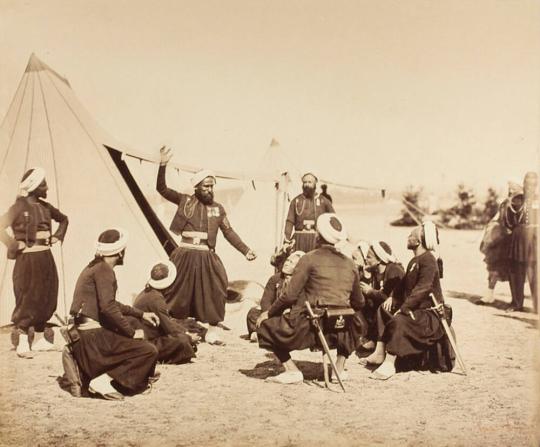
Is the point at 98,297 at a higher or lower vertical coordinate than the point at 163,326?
higher

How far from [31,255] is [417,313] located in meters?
3.32

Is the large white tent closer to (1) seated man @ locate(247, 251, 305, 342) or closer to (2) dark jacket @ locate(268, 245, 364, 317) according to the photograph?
(1) seated man @ locate(247, 251, 305, 342)

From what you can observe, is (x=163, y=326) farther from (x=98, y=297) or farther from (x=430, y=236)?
(x=430, y=236)

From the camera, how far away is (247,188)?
7.26 m

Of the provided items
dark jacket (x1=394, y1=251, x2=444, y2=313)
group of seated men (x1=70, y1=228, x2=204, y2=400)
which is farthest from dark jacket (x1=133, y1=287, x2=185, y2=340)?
dark jacket (x1=394, y1=251, x2=444, y2=313)

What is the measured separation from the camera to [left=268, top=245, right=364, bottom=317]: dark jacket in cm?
461

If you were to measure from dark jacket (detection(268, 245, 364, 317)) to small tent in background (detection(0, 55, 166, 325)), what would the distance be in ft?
6.91

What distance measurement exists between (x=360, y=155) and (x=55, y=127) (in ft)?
10.2

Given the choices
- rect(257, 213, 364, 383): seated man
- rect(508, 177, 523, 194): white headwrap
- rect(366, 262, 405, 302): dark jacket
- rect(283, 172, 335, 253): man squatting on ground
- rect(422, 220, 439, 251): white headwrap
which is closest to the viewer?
rect(257, 213, 364, 383): seated man

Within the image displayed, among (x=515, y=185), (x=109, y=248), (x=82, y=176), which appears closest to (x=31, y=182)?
(x=82, y=176)

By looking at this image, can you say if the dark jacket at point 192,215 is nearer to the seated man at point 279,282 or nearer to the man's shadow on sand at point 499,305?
the seated man at point 279,282

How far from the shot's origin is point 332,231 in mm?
4625

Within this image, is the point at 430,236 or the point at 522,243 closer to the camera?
the point at 430,236

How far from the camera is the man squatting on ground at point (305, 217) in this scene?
21.6ft
